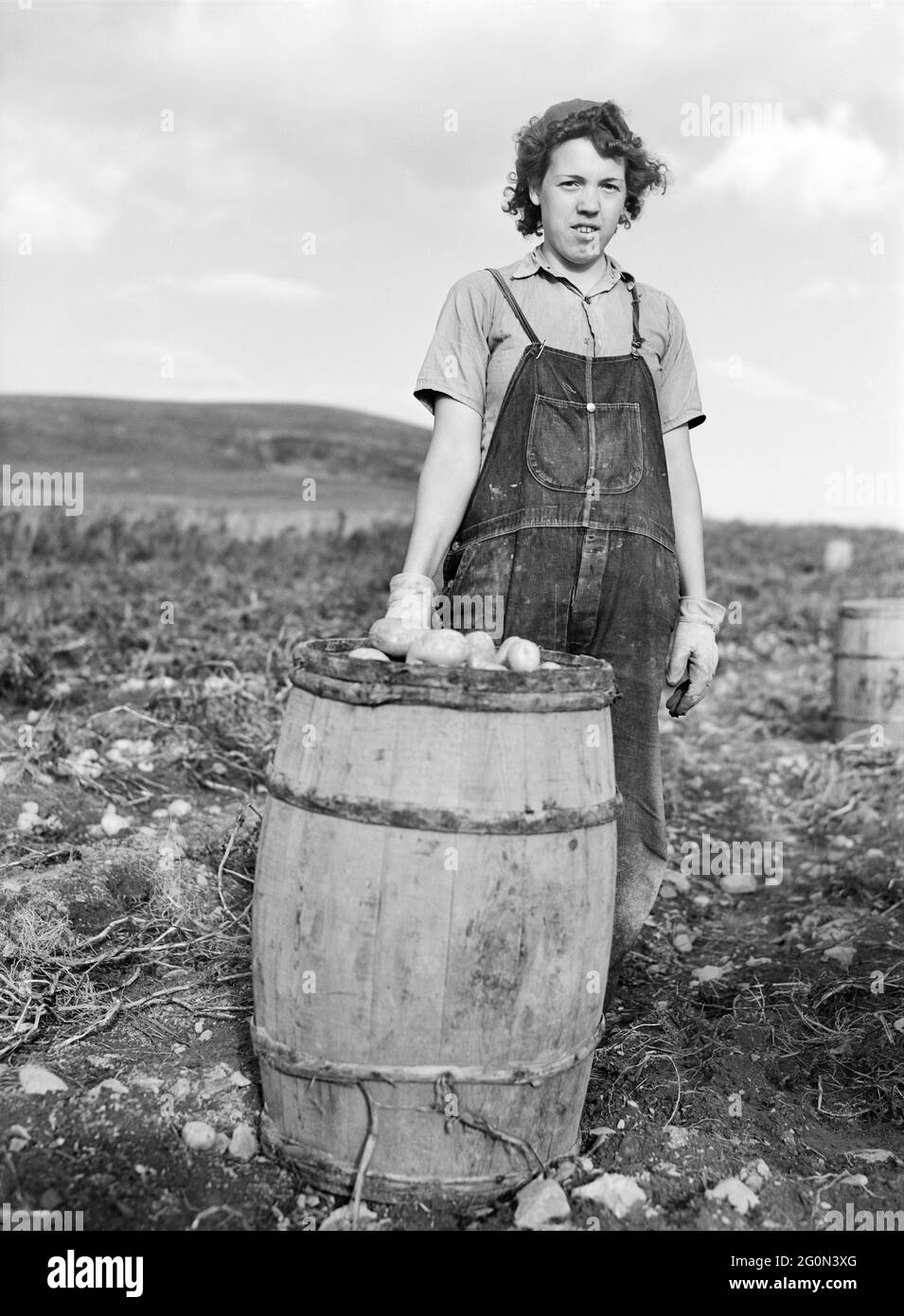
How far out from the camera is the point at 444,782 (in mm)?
2406

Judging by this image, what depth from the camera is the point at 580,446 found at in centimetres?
311

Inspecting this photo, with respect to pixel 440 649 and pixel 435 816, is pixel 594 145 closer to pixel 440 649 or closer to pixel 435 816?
pixel 440 649

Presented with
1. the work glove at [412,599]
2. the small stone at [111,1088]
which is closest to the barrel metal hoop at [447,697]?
the work glove at [412,599]

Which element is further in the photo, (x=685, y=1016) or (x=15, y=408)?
(x=15, y=408)

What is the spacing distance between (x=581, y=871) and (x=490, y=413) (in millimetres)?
1280

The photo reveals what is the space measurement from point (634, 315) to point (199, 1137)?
233cm

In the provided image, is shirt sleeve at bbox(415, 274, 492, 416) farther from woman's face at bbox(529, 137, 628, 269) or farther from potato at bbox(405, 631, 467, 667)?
potato at bbox(405, 631, 467, 667)

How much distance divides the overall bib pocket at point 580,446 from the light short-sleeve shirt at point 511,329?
14 cm

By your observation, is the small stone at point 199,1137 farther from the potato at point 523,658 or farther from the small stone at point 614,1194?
the potato at point 523,658

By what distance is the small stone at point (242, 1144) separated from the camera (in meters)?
2.70

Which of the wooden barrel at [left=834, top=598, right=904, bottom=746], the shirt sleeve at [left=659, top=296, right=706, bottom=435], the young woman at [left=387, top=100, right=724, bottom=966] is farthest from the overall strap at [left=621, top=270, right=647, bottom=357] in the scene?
the wooden barrel at [left=834, top=598, right=904, bottom=746]

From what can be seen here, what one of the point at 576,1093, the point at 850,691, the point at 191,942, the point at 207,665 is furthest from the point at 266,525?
the point at 576,1093
